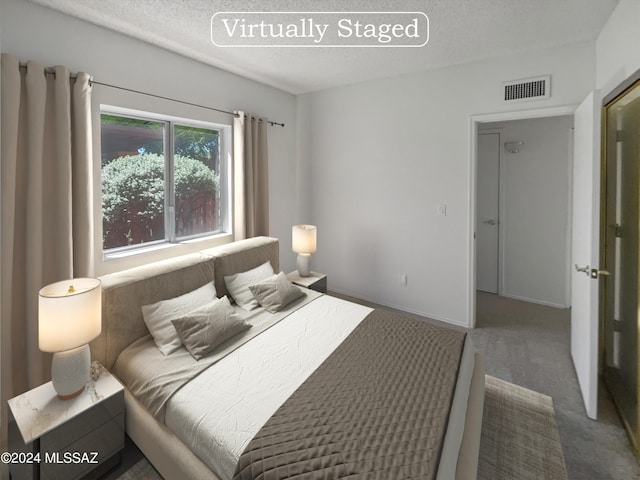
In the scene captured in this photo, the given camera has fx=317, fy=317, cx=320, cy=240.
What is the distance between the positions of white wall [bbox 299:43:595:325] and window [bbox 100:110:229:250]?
4.45 ft

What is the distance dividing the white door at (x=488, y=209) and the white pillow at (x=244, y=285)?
312cm

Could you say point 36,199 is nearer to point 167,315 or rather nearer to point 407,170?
point 167,315

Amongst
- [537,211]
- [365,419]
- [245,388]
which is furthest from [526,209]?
[245,388]

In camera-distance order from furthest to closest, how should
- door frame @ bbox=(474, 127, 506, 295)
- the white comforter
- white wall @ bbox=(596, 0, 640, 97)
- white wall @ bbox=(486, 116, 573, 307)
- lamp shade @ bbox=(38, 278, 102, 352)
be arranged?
door frame @ bbox=(474, 127, 506, 295) < white wall @ bbox=(486, 116, 573, 307) < white wall @ bbox=(596, 0, 640, 97) < lamp shade @ bbox=(38, 278, 102, 352) < the white comforter

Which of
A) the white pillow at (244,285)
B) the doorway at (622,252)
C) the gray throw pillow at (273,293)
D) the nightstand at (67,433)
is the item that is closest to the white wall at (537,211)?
the doorway at (622,252)

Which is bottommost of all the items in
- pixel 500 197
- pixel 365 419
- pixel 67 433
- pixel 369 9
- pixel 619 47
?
pixel 67 433

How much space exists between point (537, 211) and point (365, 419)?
376 cm

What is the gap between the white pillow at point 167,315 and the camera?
200cm

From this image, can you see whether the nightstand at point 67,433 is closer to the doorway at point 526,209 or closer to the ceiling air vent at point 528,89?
the ceiling air vent at point 528,89

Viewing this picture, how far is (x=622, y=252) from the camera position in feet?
6.89

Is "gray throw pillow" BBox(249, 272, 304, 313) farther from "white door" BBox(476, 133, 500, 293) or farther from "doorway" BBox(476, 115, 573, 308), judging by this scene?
"white door" BBox(476, 133, 500, 293)

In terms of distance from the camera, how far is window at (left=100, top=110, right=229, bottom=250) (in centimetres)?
256

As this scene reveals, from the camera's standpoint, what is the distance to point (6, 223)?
1.81 m

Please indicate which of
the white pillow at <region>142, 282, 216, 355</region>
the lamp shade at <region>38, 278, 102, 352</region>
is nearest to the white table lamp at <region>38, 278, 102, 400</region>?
the lamp shade at <region>38, 278, 102, 352</region>
